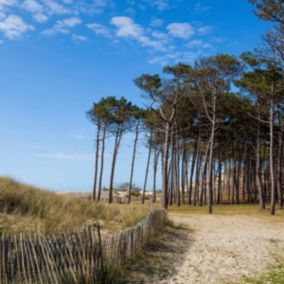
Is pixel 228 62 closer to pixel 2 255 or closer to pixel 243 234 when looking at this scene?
pixel 243 234

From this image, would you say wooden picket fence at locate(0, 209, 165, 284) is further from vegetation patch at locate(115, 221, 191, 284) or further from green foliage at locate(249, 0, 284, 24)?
green foliage at locate(249, 0, 284, 24)

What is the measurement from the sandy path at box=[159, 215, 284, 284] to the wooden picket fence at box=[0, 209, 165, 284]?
1827 mm

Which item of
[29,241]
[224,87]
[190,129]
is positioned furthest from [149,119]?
[29,241]

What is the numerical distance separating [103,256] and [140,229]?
301 centimetres

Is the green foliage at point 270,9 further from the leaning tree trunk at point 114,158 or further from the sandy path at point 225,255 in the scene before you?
the leaning tree trunk at point 114,158

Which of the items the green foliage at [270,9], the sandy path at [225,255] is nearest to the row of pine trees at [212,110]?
the green foliage at [270,9]

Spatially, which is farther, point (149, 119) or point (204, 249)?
point (149, 119)

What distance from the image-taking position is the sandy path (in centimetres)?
779

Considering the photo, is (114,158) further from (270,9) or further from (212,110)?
(270,9)

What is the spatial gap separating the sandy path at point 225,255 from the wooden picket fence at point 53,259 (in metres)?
1.83

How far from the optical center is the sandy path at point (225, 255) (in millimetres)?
7793

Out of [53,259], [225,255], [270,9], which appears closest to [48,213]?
[225,255]

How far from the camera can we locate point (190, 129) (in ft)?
126

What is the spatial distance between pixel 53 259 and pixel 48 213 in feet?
17.8
